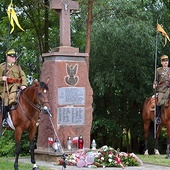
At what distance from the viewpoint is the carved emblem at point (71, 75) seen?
1403 centimetres

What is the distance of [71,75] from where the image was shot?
14.1 metres

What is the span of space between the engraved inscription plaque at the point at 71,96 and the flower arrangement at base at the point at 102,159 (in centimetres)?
142

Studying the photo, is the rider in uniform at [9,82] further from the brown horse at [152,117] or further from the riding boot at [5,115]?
the brown horse at [152,117]

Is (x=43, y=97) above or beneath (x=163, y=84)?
beneath

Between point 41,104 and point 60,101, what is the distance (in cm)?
253

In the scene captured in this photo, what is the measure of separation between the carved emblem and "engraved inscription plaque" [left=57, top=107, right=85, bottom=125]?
679 mm

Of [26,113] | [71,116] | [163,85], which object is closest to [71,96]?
[71,116]

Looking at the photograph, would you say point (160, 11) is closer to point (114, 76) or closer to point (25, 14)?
point (114, 76)

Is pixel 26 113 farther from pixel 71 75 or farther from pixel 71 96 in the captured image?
pixel 71 75

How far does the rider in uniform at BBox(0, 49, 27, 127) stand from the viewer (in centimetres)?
1208

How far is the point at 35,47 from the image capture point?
21.9m

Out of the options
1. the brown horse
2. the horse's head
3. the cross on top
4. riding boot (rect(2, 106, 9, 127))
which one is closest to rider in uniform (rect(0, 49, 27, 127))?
riding boot (rect(2, 106, 9, 127))

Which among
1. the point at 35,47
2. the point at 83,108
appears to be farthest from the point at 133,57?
the point at 83,108

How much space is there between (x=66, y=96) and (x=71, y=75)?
56 cm
